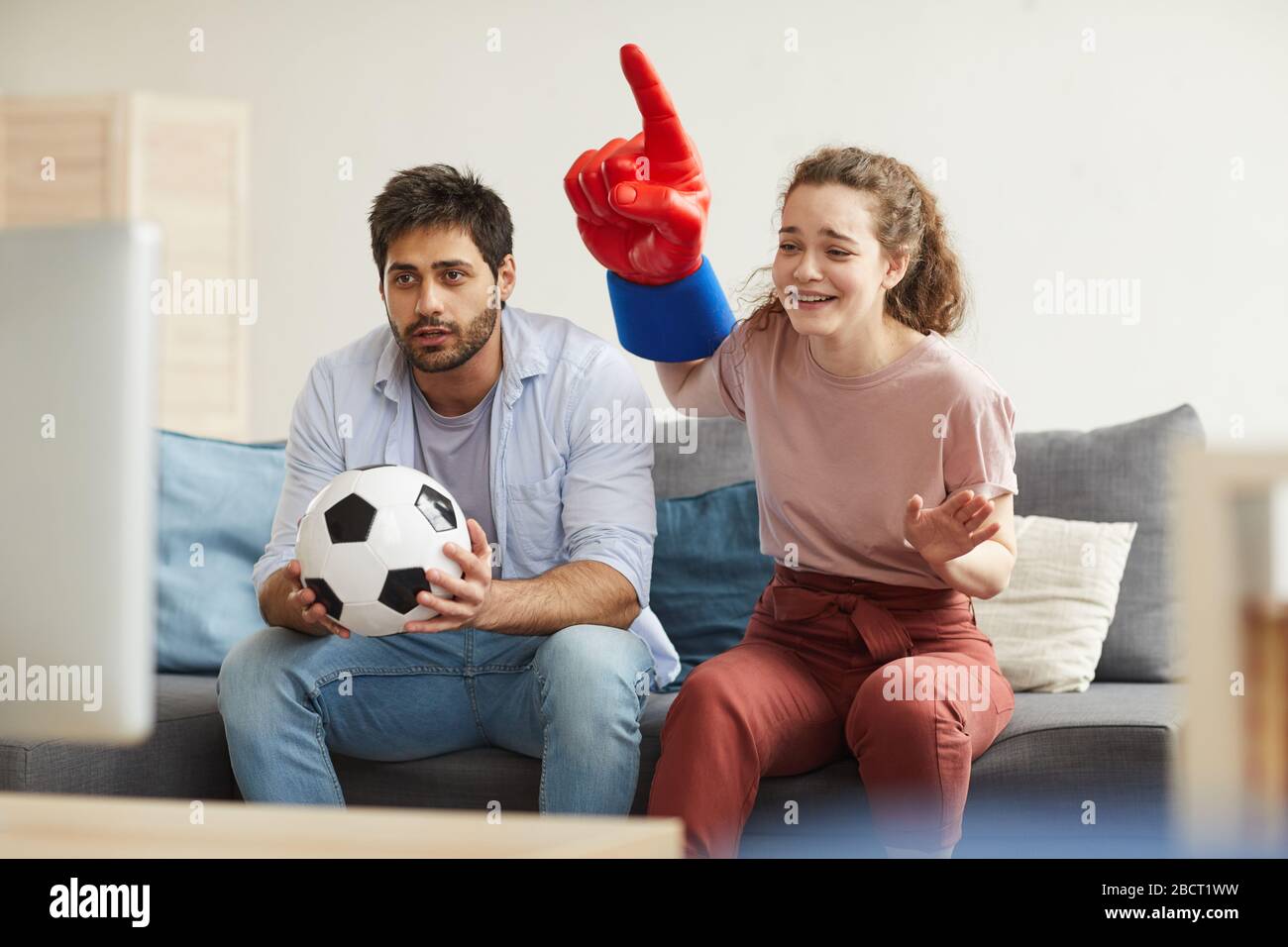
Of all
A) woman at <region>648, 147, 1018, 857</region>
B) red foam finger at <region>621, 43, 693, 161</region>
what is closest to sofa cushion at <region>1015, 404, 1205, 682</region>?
woman at <region>648, 147, 1018, 857</region>

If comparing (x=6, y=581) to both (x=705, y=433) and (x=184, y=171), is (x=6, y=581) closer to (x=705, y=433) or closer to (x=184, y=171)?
(x=705, y=433)

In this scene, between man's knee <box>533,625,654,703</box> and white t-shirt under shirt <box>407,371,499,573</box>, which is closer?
man's knee <box>533,625,654,703</box>

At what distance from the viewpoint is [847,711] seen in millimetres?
1666

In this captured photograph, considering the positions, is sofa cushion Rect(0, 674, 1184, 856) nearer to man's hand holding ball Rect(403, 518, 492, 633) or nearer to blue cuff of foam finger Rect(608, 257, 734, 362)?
man's hand holding ball Rect(403, 518, 492, 633)

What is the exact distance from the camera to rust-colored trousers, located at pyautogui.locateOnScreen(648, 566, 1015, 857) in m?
1.53

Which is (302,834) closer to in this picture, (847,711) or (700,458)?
(847,711)

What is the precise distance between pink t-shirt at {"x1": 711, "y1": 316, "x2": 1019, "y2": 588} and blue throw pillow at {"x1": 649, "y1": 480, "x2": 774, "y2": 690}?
313 mm

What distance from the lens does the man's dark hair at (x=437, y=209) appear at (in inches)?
73.7

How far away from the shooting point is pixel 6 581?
63cm

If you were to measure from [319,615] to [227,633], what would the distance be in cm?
72

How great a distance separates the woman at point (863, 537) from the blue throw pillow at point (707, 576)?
289 millimetres

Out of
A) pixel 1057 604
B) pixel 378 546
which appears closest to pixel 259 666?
pixel 378 546

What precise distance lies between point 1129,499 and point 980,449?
0.61 m
